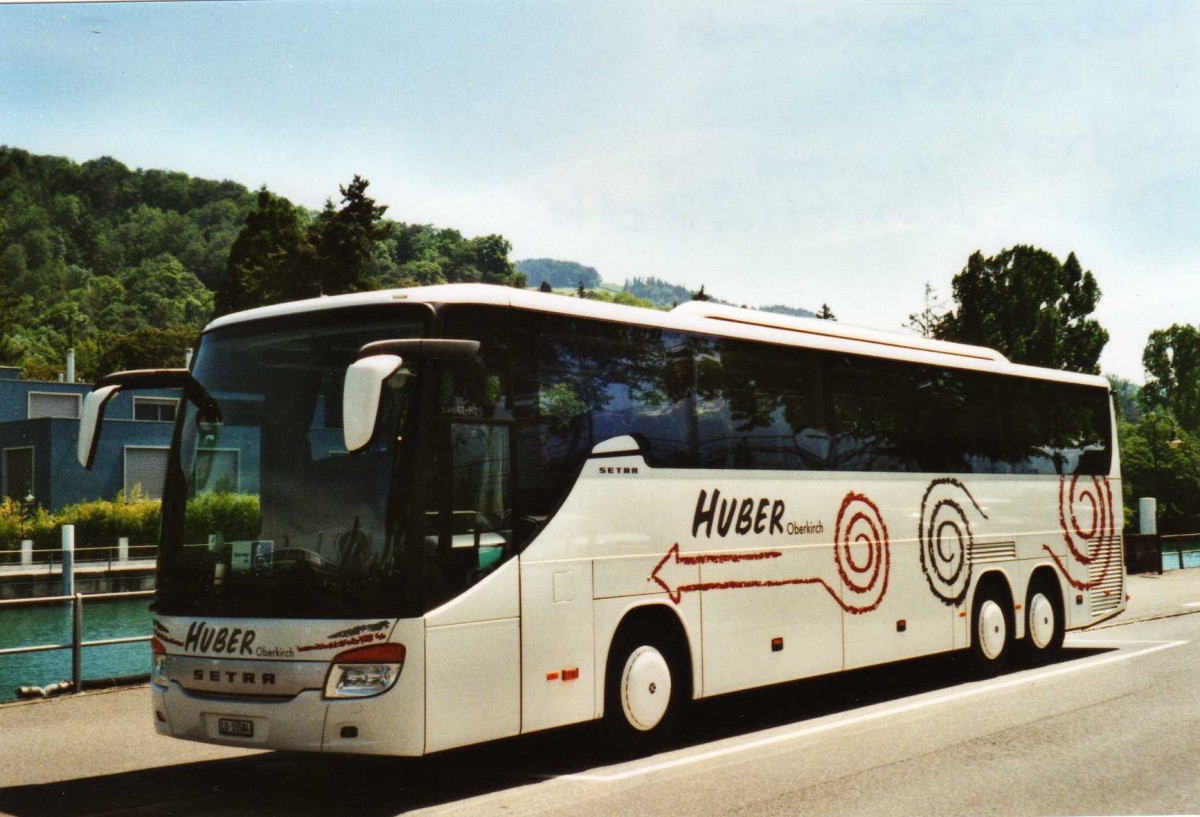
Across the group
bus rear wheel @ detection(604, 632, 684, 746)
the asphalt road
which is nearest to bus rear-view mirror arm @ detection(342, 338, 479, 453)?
the asphalt road

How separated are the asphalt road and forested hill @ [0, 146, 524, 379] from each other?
56.0 metres

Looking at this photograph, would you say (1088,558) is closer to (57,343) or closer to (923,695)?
(923,695)

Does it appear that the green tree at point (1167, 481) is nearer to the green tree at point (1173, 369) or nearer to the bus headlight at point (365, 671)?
the green tree at point (1173, 369)

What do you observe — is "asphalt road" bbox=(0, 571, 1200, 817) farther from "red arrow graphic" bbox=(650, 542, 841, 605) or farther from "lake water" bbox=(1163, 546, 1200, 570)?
"lake water" bbox=(1163, 546, 1200, 570)

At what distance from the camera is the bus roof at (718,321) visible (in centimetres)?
891

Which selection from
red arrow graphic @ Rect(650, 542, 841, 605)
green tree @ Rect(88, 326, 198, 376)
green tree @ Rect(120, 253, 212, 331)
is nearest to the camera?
red arrow graphic @ Rect(650, 542, 841, 605)

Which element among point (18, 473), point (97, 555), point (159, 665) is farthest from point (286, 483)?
point (18, 473)

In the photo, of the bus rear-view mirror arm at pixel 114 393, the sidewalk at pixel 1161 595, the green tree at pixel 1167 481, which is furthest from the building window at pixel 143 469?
the green tree at pixel 1167 481

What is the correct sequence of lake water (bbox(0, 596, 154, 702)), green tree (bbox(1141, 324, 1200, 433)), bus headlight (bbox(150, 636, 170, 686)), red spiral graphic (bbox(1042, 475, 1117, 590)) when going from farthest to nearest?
green tree (bbox(1141, 324, 1200, 433)) → lake water (bbox(0, 596, 154, 702)) → red spiral graphic (bbox(1042, 475, 1117, 590)) → bus headlight (bbox(150, 636, 170, 686))

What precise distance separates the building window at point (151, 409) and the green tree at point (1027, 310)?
46.9m

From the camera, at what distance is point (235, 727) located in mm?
8297

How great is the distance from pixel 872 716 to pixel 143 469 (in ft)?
180

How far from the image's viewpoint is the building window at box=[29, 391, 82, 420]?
63125mm

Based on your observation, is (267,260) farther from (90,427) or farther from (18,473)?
(90,427)
